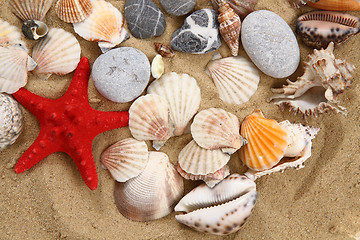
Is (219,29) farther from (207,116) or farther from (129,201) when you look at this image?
Answer: (129,201)

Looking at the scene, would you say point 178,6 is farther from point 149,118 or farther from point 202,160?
point 202,160

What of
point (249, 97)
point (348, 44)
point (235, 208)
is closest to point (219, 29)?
point (249, 97)

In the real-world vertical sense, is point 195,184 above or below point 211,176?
below

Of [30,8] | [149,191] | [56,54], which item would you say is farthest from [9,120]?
[149,191]

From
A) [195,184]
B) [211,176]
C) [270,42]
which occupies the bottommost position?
[195,184]

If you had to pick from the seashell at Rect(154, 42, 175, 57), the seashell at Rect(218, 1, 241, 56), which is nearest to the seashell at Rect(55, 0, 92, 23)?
the seashell at Rect(154, 42, 175, 57)

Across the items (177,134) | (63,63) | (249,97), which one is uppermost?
(63,63)
